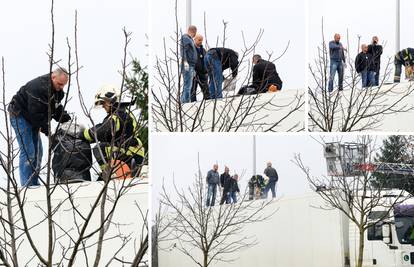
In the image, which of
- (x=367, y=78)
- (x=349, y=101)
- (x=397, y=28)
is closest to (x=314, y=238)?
(x=349, y=101)

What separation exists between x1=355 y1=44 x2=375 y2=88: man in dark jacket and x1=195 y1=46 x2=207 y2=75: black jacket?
1.91ft

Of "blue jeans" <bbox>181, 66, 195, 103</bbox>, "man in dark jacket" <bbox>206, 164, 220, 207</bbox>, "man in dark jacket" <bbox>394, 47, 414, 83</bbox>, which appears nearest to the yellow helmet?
"blue jeans" <bbox>181, 66, 195, 103</bbox>

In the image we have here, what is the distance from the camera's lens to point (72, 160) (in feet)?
9.77

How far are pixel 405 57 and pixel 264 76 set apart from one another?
0.53 metres

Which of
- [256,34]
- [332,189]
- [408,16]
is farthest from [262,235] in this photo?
[408,16]

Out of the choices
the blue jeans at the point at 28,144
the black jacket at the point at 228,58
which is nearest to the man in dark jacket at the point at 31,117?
the blue jeans at the point at 28,144

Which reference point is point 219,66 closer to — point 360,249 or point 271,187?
point 271,187

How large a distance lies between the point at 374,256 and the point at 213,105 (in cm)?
85

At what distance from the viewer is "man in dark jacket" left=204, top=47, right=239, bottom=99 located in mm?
2715

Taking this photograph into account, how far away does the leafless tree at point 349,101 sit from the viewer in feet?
8.68

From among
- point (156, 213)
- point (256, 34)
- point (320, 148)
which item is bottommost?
point (156, 213)

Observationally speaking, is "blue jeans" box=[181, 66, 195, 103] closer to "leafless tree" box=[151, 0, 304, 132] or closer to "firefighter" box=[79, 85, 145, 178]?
"leafless tree" box=[151, 0, 304, 132]

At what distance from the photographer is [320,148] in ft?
8.86

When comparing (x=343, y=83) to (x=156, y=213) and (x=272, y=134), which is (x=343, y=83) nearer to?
(x=272, y=134)
